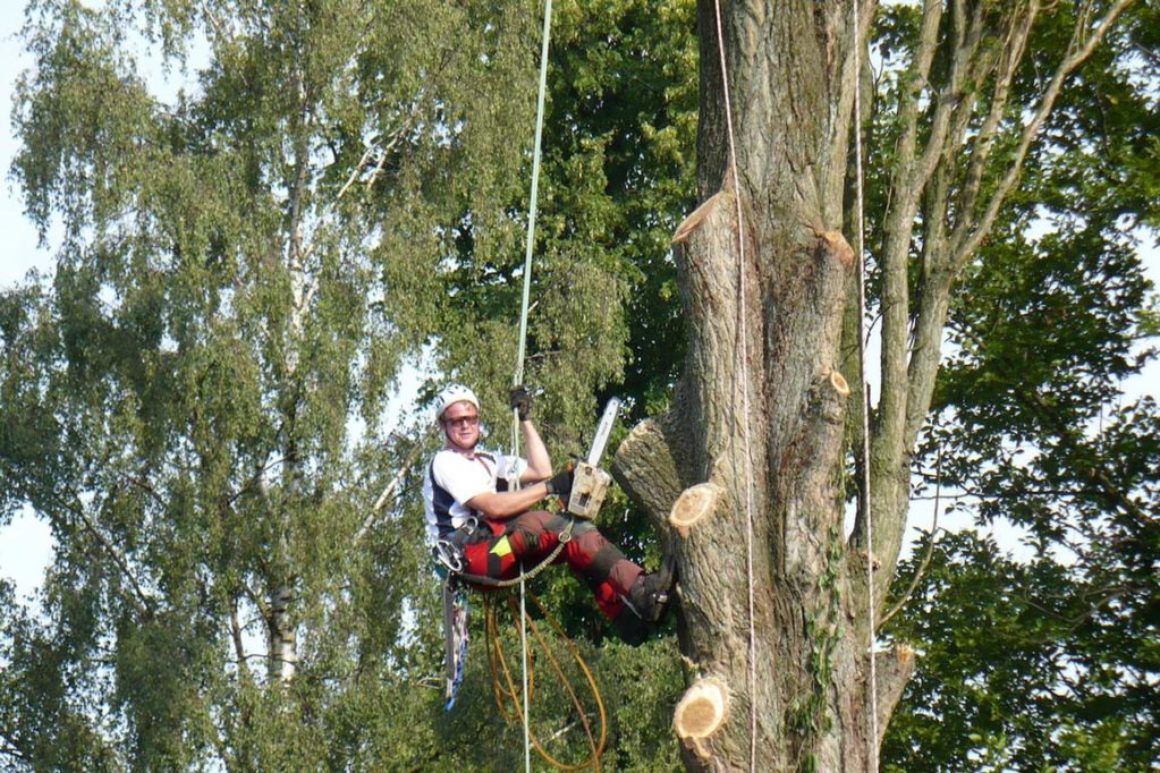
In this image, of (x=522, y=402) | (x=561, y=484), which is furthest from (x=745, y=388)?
(x=522, y=402)

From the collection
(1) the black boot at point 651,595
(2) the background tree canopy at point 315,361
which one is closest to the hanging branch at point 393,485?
(2) the background tree canopy at point 315,361

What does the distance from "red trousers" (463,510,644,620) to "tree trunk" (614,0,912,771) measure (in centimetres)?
79

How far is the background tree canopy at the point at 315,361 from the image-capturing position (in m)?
13.4

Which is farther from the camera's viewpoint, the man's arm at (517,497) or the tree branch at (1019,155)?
the tree branch at (1019,155)

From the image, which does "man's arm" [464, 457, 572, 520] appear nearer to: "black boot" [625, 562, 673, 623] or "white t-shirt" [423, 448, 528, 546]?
"white t-shirt" [423, 448, 528, 546]

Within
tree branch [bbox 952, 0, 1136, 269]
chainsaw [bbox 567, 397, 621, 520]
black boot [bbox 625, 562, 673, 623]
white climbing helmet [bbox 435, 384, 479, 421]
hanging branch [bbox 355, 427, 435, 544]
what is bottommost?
black boot [bbox 625, 562, 673, 623]

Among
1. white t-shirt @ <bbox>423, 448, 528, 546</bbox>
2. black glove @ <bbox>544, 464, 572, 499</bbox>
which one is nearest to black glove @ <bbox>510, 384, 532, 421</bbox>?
white t-shirt @ <bbox>423, 448, 528, 546</bbox>

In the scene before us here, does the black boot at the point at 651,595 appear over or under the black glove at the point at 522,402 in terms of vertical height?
under

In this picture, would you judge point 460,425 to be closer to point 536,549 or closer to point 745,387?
point 536,549

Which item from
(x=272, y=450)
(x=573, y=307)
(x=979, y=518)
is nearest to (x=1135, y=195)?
(x=979, y=518)

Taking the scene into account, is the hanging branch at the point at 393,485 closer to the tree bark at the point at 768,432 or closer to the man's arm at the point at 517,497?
A: the man's arm at the point at 517,497

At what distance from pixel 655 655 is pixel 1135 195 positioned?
6.11 m

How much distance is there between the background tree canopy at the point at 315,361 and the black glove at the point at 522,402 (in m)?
6.20

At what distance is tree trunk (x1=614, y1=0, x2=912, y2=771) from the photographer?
5.99 meters
